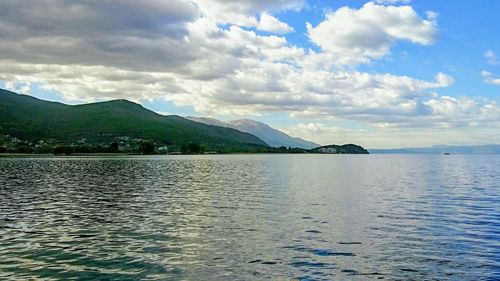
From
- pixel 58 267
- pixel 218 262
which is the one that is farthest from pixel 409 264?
pixel 58 267

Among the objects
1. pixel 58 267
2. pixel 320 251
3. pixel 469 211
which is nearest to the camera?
pixel 58 267

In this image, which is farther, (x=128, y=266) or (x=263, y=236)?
(x=263, y=236)

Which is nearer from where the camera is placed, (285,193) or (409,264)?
(409,264)

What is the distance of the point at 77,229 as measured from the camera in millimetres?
43312

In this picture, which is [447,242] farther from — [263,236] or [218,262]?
[218,262]

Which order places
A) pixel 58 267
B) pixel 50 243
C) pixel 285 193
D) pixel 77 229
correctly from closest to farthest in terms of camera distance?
1. pixel 58 267
2. pixel 50 243
3. pixel 77 229
4. pixel 285 193

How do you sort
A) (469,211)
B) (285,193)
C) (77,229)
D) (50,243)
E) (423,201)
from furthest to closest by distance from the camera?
1. (285,193)
2. (423,201)
3. (469,211)
4. (77,229)
5. (50,243)

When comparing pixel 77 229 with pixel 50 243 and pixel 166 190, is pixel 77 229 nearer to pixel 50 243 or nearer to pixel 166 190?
pixel 50 243

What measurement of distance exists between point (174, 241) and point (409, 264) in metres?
18.5

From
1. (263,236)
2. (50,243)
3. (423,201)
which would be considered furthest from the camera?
(423,201)

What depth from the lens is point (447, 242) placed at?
38562mm

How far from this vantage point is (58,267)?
2964 centimetres

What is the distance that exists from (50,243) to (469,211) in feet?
161

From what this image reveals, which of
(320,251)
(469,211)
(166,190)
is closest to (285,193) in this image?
(166,190)
